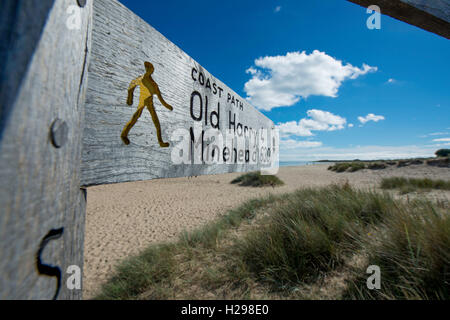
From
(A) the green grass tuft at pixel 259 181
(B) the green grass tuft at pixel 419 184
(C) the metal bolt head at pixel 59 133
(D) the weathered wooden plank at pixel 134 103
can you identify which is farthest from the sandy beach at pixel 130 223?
(A) the green grass tuft at pixel 259 181

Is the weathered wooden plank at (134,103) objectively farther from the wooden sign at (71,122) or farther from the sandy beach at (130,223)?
the sandy beach at (130,223)

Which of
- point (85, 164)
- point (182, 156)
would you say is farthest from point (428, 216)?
point (85, 164)

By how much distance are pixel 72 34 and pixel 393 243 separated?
2.81 m

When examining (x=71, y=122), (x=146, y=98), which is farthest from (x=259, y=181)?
(x=71, y=122)

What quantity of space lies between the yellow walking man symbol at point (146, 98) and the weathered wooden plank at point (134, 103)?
0.04 ft

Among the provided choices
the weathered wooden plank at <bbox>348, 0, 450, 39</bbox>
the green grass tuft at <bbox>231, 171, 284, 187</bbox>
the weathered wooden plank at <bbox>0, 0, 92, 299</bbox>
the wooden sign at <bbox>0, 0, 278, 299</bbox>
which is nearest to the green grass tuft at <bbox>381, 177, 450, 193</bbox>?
the green grass tuft at <bbox>231, 171, 284, 187</bbox>

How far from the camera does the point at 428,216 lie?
214cm

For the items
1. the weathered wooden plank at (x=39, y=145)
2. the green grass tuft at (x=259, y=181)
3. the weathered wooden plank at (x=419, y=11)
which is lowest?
the green grass tuft at (x=259, y=181)

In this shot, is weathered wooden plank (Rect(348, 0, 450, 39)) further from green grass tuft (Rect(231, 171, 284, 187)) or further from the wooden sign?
green grass tuft (Rect(231, 171, 284, 187))

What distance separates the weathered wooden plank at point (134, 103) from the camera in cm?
65

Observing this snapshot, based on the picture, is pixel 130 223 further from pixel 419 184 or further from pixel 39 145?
pixel 419 184

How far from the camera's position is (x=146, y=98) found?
0.85 metres

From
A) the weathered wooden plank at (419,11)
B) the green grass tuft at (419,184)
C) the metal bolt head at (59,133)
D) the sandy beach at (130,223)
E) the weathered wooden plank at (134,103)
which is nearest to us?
the metal bolt head at (59,133)

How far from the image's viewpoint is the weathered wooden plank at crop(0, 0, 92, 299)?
1.07 ft
